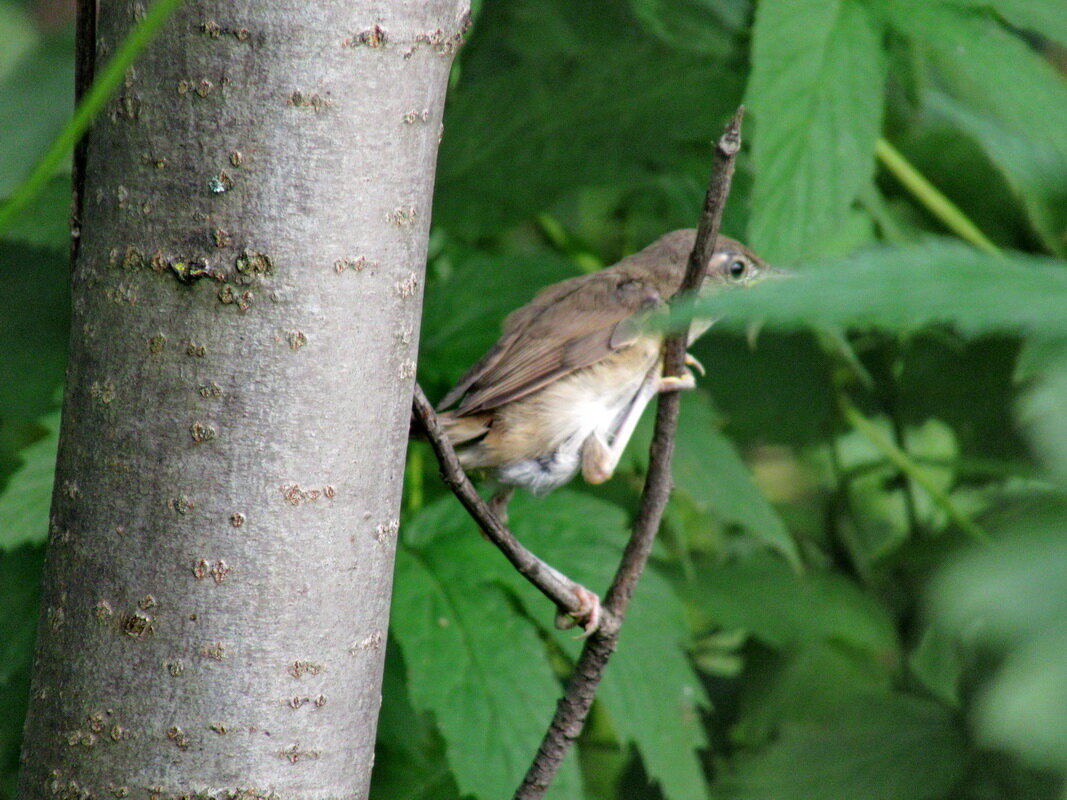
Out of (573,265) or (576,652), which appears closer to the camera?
(576,652)

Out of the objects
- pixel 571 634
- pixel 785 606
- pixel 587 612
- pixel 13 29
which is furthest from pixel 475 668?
pixel 13 29

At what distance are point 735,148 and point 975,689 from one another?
233cm

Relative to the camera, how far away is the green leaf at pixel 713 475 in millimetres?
2475

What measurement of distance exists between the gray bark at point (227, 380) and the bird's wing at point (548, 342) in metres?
0.91

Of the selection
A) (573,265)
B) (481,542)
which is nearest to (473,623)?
(481,542)

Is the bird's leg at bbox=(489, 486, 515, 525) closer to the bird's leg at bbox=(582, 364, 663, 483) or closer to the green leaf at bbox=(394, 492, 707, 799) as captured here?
the green leaf at bbox=(394, 492, 707, 799)

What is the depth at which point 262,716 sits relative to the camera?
3.89 ft

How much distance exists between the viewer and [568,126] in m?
2.56

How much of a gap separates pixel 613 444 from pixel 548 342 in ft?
0.82

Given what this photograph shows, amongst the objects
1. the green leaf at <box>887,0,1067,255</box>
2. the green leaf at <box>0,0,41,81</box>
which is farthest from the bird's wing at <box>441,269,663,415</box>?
the green leaf at <box>0,0,41,81</box>

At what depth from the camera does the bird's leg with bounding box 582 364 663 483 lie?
2123 mm

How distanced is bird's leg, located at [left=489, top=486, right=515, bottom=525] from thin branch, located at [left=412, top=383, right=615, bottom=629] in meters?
0.54

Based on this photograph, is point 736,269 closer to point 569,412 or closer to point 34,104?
point 569,412

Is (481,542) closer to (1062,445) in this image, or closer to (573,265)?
(573,265)
